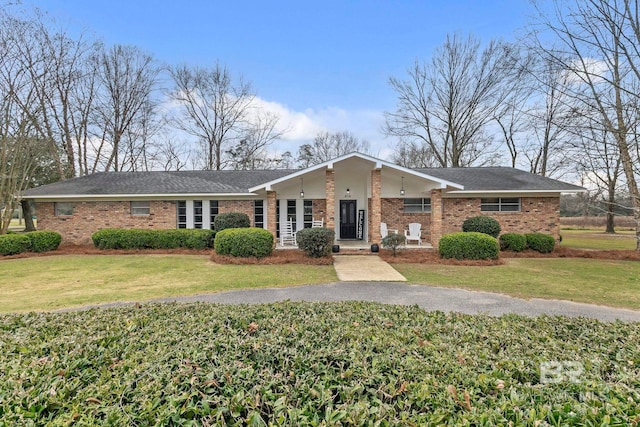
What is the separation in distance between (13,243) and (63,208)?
2.85 metres

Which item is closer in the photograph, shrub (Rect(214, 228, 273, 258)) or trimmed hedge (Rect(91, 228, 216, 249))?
shrub (Rect(214, 228, 273, 258))

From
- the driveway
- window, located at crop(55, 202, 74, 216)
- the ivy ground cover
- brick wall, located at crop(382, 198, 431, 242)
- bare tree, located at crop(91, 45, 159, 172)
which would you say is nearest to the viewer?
the ivy ground cover

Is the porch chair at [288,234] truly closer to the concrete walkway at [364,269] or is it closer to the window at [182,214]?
the concrete walkway at [364,269]

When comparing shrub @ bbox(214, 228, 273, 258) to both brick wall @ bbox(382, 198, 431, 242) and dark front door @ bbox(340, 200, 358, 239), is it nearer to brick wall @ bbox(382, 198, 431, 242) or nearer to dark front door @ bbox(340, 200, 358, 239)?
dark front door @ bbox(340, 200, 358, 239)

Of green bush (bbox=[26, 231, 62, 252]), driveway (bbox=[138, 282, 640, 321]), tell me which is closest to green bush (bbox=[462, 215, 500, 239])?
driveway (bbox=[138, 282, 640, 321])

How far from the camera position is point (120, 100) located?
23.3 m

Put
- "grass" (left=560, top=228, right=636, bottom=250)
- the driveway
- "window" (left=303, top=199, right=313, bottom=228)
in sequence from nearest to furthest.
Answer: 1. the driveway
2. "window" (left=303, top=199, right=313, bottom=228)
3. "grass" (left=560, top=228, right=636, bottom=250)

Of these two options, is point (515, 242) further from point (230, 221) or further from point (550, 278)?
point (230, 221)

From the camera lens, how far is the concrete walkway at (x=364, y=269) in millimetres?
8148

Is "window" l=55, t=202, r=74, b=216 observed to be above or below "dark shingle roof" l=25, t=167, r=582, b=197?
below

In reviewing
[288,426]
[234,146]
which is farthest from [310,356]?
[234,146]

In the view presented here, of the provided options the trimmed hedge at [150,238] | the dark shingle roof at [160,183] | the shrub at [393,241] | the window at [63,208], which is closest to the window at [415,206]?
the shrub at [393,241]

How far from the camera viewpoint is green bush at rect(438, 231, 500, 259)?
10.5 metres

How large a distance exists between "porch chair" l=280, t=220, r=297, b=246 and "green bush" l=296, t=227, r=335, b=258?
321 centimetres
